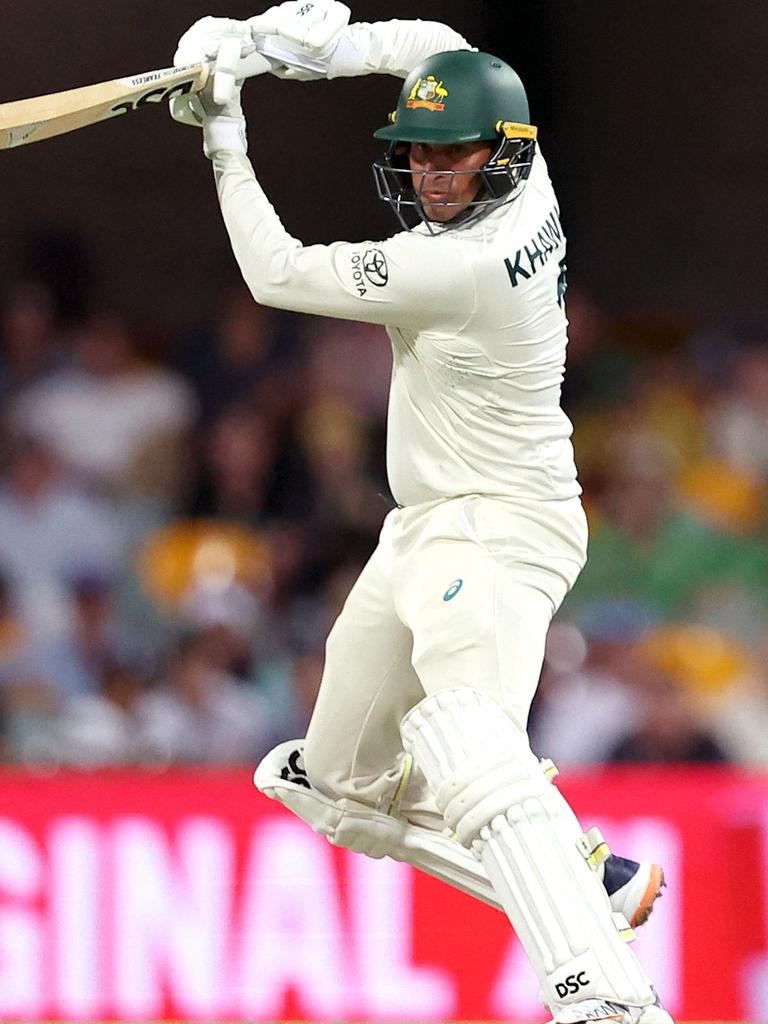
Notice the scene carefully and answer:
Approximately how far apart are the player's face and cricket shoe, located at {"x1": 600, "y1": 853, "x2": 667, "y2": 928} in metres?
1.07

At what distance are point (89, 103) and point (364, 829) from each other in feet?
4.17

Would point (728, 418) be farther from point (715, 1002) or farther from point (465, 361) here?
point (465, 361)

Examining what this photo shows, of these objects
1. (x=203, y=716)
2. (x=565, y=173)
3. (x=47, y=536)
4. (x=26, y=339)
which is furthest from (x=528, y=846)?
(x=565, y=173)

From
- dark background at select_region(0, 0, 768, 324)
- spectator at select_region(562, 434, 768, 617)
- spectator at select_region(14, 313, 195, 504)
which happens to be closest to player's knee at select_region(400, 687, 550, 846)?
spectator at select_region(562, 434, 768, 617)

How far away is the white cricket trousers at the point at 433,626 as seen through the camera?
274 centimetres

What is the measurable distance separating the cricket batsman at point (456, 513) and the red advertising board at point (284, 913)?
73cm

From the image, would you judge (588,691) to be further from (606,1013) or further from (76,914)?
(606,1013)

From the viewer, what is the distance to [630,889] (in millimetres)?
2920

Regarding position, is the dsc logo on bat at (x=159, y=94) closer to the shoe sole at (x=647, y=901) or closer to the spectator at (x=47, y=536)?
the shoe sole at (x=647, y=901)

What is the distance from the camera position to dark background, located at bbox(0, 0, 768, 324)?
5.64m

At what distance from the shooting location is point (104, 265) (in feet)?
18.7

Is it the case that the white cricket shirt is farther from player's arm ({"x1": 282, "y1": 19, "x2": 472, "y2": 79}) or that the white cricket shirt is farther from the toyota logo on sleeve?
player's arm ({"x1": 282, "y1": 19, "x2": 472, "y2": 79})

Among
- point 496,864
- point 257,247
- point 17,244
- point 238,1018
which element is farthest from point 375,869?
point 17,244

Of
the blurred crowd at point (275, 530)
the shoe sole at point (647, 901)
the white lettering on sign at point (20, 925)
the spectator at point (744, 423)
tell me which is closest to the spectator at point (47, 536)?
the blurred crowd at point (275, 530)
